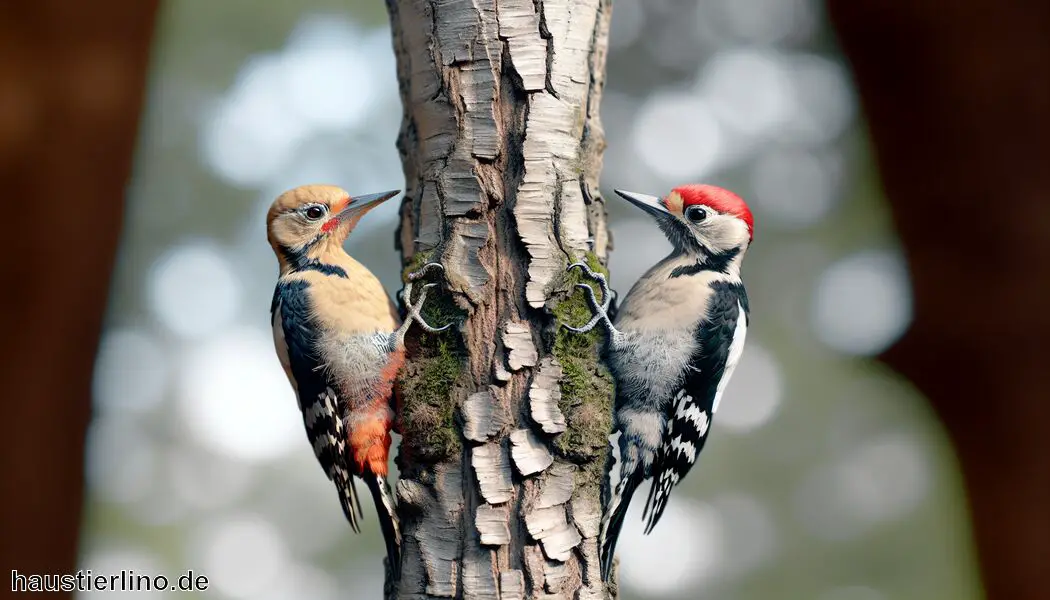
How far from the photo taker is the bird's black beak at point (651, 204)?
5.56ft

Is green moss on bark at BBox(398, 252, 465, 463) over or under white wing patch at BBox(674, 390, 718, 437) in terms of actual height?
over

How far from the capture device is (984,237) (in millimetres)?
2822

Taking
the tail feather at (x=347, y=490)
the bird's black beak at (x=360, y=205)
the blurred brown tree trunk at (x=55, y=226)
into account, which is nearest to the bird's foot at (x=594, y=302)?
the bird's black beak at (x=360, y=205)

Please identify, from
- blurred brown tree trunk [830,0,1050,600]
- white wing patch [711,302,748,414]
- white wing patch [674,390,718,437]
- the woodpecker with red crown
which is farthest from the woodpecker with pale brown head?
blurred brown tree trunk [830,0,1050,600]

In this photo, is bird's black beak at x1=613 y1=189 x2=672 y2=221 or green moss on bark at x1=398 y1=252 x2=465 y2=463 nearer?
green moss on bark at x1=398 y1=252 x2=465 y2=463

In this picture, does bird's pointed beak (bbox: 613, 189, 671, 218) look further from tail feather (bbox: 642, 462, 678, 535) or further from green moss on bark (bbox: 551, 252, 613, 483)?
tail feather (bbox: 642, 462, 678, 535)

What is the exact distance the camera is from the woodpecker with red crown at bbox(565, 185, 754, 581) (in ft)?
5.16

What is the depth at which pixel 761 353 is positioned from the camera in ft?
15.6

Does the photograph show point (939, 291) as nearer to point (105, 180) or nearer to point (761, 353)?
point (761, 353)

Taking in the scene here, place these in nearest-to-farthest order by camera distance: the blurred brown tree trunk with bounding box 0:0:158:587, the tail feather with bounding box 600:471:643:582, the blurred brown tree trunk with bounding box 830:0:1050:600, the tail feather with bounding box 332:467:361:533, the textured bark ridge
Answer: the textured bark ridge < the tail feather with bounding box 600:471:643:582 < the tail feather with bounding box 332:467:361:533 < the blurred brown tree trunk with bounding box 830:0:1050:600 < the blurred brown tree trunk with bounding box 0:0:158:587

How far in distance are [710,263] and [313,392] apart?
0.93 meters

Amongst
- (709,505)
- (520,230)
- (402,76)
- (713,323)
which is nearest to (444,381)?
(520,230)

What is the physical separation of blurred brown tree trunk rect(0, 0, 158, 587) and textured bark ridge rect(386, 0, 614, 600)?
5.95 ft

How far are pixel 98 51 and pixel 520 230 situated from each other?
2.27 m
